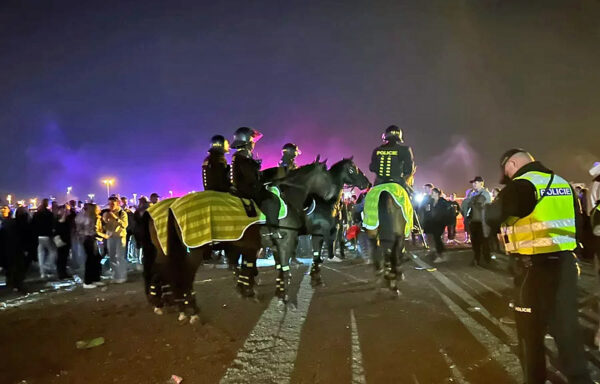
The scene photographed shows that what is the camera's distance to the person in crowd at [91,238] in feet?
35.8

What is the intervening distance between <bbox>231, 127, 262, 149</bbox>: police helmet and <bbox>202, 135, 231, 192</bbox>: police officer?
33 centimetres

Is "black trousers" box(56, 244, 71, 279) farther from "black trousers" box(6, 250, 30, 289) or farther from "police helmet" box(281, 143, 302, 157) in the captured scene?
"police helmet" box(281, 143, 302, 157)

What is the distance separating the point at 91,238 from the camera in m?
11.2

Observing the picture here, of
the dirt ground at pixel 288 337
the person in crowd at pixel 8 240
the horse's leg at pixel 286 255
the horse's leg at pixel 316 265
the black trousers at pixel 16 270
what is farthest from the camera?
the person in crowd at pixel 8 240

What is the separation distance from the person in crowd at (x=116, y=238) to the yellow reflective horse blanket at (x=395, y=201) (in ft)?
22.1

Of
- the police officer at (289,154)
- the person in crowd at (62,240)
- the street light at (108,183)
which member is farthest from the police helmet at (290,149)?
the street light at (108,183)

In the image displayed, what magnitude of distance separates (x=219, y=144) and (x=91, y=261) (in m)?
5.73

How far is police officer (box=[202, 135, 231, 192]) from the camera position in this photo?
7.53 metres

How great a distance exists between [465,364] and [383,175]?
14.8 feet

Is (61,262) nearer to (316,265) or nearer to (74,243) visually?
(74,243)

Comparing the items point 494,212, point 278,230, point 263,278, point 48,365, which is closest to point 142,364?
point 48,365

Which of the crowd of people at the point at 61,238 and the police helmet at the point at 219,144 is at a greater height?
the police helmet at the point at 219,144

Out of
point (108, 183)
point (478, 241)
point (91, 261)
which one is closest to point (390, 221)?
point (478, 241)

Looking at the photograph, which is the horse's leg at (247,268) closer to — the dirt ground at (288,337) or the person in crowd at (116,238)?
the dirt ground at (288,337)
